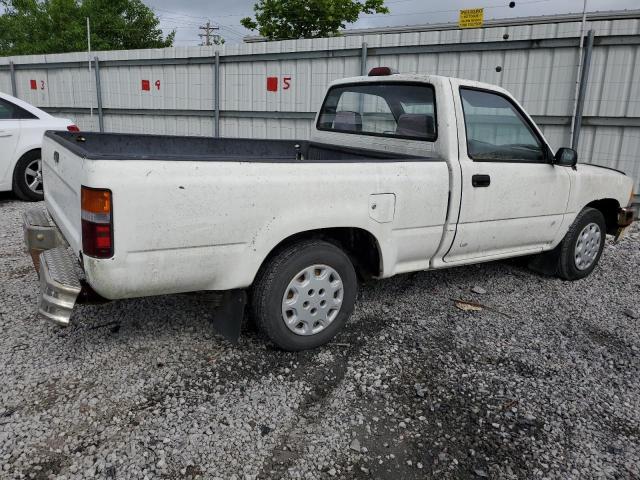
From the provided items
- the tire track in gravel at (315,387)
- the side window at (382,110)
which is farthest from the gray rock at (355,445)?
the side window at (382,110)

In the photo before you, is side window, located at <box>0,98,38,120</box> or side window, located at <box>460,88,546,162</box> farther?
side window, located at <box>0,98,38,120</box>

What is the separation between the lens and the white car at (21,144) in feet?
22.1

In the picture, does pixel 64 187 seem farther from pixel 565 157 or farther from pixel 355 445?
pixel 565 157

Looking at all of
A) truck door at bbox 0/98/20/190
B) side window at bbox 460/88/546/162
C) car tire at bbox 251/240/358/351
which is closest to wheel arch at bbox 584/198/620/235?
side window at bbox 460/88/546/162

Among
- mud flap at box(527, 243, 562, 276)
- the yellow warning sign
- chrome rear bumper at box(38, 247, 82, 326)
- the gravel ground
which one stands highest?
the yellow warning sign

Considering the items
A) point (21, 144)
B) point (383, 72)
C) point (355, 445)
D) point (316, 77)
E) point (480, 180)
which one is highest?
point (316, 77)

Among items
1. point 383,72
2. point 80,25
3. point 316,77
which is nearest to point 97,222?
point 383,72

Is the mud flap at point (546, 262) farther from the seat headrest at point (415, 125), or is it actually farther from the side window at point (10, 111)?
the side window at point (10, 111)

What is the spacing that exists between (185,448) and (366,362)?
1259 mm

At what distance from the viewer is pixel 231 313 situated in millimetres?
3127

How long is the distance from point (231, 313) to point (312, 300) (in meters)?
0.49

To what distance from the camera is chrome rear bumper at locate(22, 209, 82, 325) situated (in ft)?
8.64

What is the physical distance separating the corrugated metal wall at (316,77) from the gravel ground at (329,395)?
4.56 metres

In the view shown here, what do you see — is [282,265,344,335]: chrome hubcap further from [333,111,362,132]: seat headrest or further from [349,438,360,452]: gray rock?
[333,111,362,132]: seat headrest
